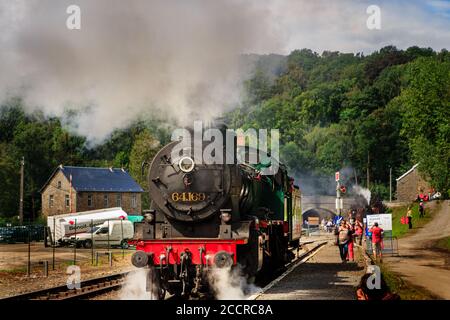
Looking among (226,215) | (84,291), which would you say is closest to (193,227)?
(226,215)

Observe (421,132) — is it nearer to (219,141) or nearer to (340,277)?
(340,277)

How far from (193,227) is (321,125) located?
385ft


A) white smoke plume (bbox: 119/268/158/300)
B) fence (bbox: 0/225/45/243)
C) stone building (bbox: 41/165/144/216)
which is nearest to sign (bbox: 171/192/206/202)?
white smoke plume (bbox: 119/268/158/300)

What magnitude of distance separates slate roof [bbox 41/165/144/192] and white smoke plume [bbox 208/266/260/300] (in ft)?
150

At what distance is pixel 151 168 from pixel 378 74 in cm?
13426

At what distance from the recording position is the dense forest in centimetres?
4709

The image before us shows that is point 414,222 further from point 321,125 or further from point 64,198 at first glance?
point 321,125

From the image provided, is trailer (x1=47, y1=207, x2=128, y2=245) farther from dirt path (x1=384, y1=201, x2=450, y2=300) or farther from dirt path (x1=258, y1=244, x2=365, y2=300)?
dirt path (x1=258, y1=244, x2=365, y2=300)

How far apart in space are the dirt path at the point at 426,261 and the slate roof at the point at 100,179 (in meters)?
27.0

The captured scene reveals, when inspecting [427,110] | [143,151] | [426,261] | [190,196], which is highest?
[427,110]

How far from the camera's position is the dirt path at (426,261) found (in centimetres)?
1881

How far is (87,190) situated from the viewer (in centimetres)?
6191

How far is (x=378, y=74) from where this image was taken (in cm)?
14575

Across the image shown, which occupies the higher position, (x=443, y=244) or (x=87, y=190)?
(x=87, y=190)
